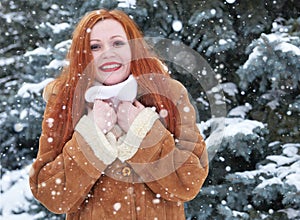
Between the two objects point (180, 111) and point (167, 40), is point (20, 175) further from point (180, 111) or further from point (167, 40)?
point (180, 111)

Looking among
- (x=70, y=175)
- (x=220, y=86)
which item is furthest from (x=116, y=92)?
(x=220, y=86)

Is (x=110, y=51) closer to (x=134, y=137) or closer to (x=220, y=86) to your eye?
(x=134, y=137)

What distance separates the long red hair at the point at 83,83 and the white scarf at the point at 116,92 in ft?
0.10

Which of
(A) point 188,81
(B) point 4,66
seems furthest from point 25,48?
(A) point 188,81

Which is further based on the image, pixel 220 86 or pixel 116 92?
pixel 220 86

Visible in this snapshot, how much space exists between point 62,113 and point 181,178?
1.41ft

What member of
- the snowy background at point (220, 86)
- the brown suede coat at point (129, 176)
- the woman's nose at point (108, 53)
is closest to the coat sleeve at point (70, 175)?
the brown suede coat at point (129, 176)

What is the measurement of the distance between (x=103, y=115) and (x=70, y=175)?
21 cm

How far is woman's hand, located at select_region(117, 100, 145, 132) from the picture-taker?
1.65 metres

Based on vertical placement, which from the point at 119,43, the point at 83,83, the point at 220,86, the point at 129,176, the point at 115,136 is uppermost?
the point at 119,43

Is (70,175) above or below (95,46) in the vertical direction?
below

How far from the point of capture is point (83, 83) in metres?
1.71

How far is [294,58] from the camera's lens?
338 centimetres

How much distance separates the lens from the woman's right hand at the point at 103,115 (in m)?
1.64
